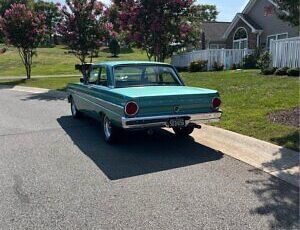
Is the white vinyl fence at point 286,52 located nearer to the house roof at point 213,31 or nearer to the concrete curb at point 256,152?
the concrete curb at point 256,152

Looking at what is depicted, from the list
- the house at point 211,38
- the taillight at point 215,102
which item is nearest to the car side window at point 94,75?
the taillight at point 215,102

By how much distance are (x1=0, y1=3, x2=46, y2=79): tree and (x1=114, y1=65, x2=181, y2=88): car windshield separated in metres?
18.5

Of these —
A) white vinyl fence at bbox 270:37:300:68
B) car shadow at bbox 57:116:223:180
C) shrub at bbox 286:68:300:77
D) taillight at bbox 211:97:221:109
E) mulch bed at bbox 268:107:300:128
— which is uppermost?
white vinyl fence at bbox 270:37:300:68

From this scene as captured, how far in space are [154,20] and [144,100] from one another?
1261 centimetres

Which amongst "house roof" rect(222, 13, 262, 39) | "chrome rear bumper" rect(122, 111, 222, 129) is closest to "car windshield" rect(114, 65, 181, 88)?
"chrome rear bumper" rect(122, 111, 222, 129)

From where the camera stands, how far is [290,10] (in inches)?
290

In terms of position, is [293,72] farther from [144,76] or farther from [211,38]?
[211,38]

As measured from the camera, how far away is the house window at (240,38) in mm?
32159

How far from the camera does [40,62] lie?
159ft

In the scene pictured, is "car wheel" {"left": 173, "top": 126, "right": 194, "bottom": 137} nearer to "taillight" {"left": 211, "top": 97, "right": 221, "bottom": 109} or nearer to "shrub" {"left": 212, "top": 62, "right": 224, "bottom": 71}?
"taillight" {"left": 211, "top": 97, "right": 221, "bottom": 109}

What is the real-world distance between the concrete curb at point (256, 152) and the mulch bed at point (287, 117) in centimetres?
127

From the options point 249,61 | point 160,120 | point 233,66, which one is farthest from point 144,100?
A: point 233,66

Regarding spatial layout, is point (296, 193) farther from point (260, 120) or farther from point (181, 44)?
point (181, 44)

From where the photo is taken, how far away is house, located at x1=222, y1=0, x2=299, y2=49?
28688 millimetres
